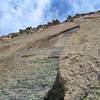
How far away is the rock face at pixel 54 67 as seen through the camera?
6.73 m

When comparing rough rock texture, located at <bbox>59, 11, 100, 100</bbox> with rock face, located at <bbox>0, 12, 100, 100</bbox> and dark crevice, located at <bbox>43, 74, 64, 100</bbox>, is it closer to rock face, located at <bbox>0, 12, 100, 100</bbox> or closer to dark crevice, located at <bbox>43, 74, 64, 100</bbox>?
rock face, located at <bbox>0, 12, 100, 100</bbox>

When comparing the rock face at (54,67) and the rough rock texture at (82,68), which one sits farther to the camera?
the rock face at (54,67)

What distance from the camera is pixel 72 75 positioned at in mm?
7023

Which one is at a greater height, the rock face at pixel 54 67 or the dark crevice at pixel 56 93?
the rock face at pixel 54 67

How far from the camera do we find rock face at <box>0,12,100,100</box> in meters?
6.73

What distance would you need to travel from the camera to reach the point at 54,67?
9328 millimetres

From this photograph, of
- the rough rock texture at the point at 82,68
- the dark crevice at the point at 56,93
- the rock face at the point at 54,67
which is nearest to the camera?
the rough rock texture at the point at 82,68

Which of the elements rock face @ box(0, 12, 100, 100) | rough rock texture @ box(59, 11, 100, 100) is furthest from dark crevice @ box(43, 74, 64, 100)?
rough rock texture @ box(59, 11, 100, 100)

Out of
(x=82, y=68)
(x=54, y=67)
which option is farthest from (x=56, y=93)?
(x=54, y=67)

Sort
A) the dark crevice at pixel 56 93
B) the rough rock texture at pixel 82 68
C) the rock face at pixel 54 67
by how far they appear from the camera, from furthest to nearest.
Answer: the dark crevice at pixel 56 93 → the rock face at pixel 54 67 → the rough rock texture at pixel 82 68

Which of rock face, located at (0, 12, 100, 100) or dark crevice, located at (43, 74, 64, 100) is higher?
rock face, located at (0, 12, 100, 100)

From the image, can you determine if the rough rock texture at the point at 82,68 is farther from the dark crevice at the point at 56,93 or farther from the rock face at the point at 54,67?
the dark crevice at the point at 56,93

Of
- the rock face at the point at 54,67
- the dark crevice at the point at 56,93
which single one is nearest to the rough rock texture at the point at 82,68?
the rock face at the point at 54,67

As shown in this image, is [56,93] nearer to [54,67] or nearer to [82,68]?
[82,68]
